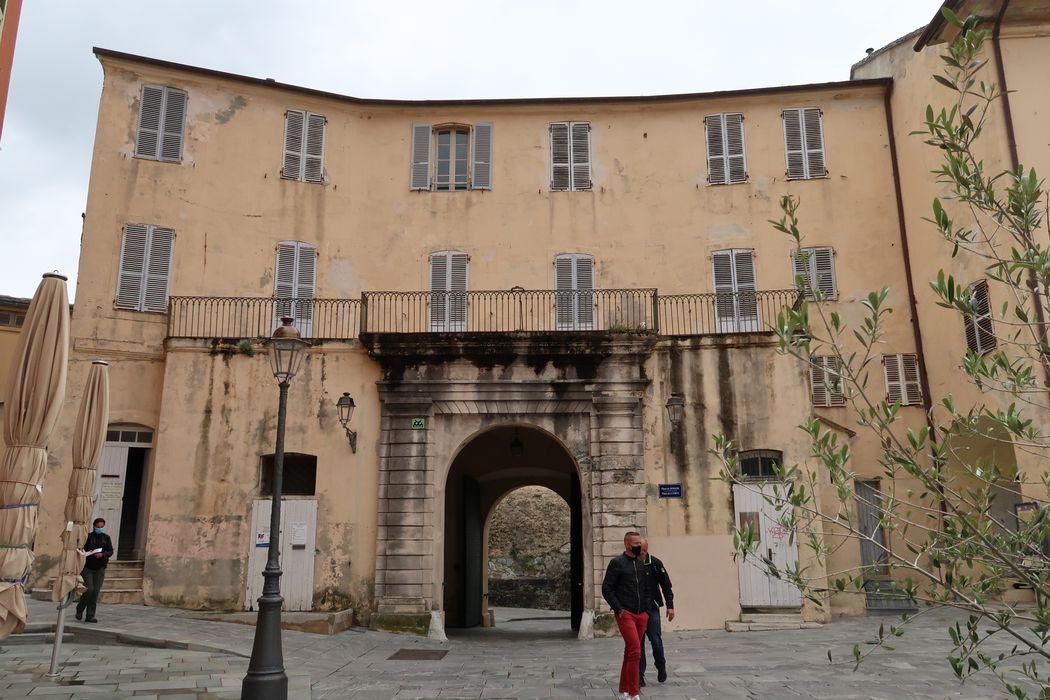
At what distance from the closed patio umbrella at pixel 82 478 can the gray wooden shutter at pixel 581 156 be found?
441 inches

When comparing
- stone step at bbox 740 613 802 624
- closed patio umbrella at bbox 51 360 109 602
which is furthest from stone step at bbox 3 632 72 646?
stone step at bbox 740 613 802 624

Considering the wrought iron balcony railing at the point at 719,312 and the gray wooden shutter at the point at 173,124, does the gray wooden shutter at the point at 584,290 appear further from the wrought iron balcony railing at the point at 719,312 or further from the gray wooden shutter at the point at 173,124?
the gray wooden shutter at the point at 173,124

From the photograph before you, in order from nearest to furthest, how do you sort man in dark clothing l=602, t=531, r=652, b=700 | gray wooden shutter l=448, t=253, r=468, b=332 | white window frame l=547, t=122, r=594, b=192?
man in dark clothing l=602, t=531, r=652, b=700, gray wooden shutter l=448, t=253, r=468, b=332, white window frame l=547, t=122, r=594, b=192

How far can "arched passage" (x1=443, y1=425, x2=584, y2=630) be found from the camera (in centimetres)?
1802

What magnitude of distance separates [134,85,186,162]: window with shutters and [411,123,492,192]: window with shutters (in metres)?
5.03

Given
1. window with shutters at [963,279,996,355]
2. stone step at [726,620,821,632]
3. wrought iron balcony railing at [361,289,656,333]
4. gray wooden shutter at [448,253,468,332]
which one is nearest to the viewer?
stone step at [726,620,821,632]

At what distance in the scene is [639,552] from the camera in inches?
367

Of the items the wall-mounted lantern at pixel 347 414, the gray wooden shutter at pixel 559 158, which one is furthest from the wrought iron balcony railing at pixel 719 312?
the wall-mounted lantern at pixel 347 414

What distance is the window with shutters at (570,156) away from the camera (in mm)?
19250

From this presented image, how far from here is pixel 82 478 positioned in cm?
1037

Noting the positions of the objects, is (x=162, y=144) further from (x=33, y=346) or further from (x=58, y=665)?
(x=58, y=665)

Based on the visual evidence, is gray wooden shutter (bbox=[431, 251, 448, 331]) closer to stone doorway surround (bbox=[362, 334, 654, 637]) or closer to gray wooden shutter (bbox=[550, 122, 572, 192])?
stone doorway surround (bbox=[362, 334, 654, 637])

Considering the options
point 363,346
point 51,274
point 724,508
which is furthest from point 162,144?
point 724,508

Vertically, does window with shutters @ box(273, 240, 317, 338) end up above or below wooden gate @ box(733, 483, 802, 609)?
above
